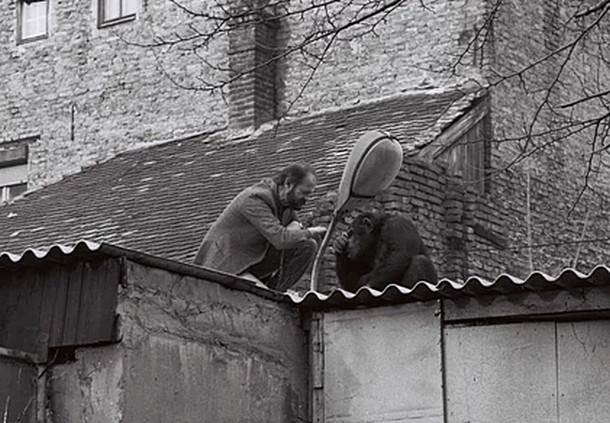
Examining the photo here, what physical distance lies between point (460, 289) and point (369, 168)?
2719 mm

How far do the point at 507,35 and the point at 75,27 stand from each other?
7047 mm

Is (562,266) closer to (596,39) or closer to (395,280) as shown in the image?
(596,39)

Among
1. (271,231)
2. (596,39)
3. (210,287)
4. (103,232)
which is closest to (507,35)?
(596,39)

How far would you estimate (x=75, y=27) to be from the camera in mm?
25453

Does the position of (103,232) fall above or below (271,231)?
above

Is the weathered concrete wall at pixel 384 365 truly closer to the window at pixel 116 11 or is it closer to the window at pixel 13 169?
the window at pixel 116 11

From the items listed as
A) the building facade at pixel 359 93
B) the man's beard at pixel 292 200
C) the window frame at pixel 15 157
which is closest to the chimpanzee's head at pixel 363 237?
the man's beard at pixel 292 200

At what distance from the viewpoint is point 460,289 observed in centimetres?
1095

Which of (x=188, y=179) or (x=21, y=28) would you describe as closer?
(x=188, y=179)

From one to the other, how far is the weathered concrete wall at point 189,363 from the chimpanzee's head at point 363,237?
2335 millimetres

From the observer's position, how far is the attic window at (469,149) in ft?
63.9

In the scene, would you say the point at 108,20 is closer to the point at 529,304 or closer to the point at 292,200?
the point at 292,200

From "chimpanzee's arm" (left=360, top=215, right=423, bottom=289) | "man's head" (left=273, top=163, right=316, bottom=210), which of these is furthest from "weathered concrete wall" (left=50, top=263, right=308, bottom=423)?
"chimpanzee's arm" (left=360, top=215, right=423, bottom=289)

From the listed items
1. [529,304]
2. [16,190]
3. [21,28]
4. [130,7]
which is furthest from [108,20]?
[529,304]
